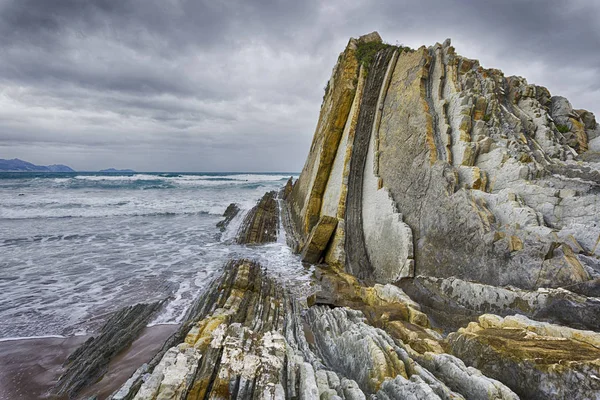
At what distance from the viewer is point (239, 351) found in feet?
12.9

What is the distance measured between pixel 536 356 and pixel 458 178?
4.85 m

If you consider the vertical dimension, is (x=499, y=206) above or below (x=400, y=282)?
above

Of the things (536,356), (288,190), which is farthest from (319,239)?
(288,190)

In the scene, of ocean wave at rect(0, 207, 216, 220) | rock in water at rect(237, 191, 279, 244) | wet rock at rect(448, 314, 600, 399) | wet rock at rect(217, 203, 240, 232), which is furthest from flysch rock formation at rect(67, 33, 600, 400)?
ocean wave at rect(0, 207, 216, 220)

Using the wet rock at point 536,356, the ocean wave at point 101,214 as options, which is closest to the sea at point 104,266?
the ocean wave at point 101,214

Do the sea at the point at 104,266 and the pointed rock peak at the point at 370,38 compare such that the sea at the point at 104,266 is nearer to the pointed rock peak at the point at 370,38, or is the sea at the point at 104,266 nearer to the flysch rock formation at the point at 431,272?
the flysch rock formation at the point at 431,272

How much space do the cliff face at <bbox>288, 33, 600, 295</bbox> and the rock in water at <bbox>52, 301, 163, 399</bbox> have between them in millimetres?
6407

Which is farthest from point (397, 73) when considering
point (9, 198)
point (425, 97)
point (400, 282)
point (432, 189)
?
point (9, 198)

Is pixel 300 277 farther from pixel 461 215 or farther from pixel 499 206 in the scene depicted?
pixel 499 206

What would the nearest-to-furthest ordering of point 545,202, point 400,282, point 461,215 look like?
point 545,202 < point 461,215 < point 400,282

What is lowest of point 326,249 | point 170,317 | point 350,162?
point 170,317

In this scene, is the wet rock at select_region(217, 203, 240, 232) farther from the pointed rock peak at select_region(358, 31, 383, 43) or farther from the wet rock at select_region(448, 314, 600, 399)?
the wet rock at select_region(448, 314, 600, 399)

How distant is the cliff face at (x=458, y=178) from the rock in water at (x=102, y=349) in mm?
6407

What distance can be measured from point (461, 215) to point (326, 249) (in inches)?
224
